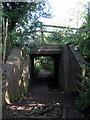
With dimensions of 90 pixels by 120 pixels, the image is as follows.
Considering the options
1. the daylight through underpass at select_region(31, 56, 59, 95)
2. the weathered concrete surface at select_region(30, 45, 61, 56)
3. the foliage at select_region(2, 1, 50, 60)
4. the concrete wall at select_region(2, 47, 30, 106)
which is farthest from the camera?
the daylight through underpass at select_region(31, 56, 59, 95)

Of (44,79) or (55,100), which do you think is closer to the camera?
(55,100)

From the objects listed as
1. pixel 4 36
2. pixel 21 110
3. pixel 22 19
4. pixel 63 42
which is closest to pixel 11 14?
pixel 22 19

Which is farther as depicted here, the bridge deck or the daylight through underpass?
the daylight through underpass

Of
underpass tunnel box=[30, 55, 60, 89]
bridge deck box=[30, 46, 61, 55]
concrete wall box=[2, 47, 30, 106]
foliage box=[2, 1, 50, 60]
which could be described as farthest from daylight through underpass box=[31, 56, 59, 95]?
foliage box=[2, 1, 50, 60]

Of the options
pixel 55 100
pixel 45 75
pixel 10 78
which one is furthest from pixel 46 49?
pixel 45 75

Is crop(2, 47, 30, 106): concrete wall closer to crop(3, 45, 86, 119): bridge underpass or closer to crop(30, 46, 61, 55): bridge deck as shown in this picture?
crop(3, 45, 86, 119): bridge underpass

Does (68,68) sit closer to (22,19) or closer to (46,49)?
(46,49)

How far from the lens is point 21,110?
13.4 feet

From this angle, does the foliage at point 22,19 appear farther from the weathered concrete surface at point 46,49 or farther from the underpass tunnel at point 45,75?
the underpass tunnel at point 45,75

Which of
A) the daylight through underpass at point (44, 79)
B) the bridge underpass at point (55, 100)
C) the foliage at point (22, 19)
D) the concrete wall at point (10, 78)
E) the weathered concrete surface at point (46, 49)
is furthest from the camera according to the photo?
the daylight through underpass at point (44, 79)

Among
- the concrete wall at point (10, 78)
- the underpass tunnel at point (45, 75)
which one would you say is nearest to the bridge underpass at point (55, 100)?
the concrete wall at point (10, 78)

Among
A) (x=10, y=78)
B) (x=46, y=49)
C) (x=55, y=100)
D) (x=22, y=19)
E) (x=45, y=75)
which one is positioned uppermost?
(x=22, y=19)

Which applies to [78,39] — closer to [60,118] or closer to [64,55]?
[64,55]

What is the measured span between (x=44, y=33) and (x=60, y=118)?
4966 millimetres
